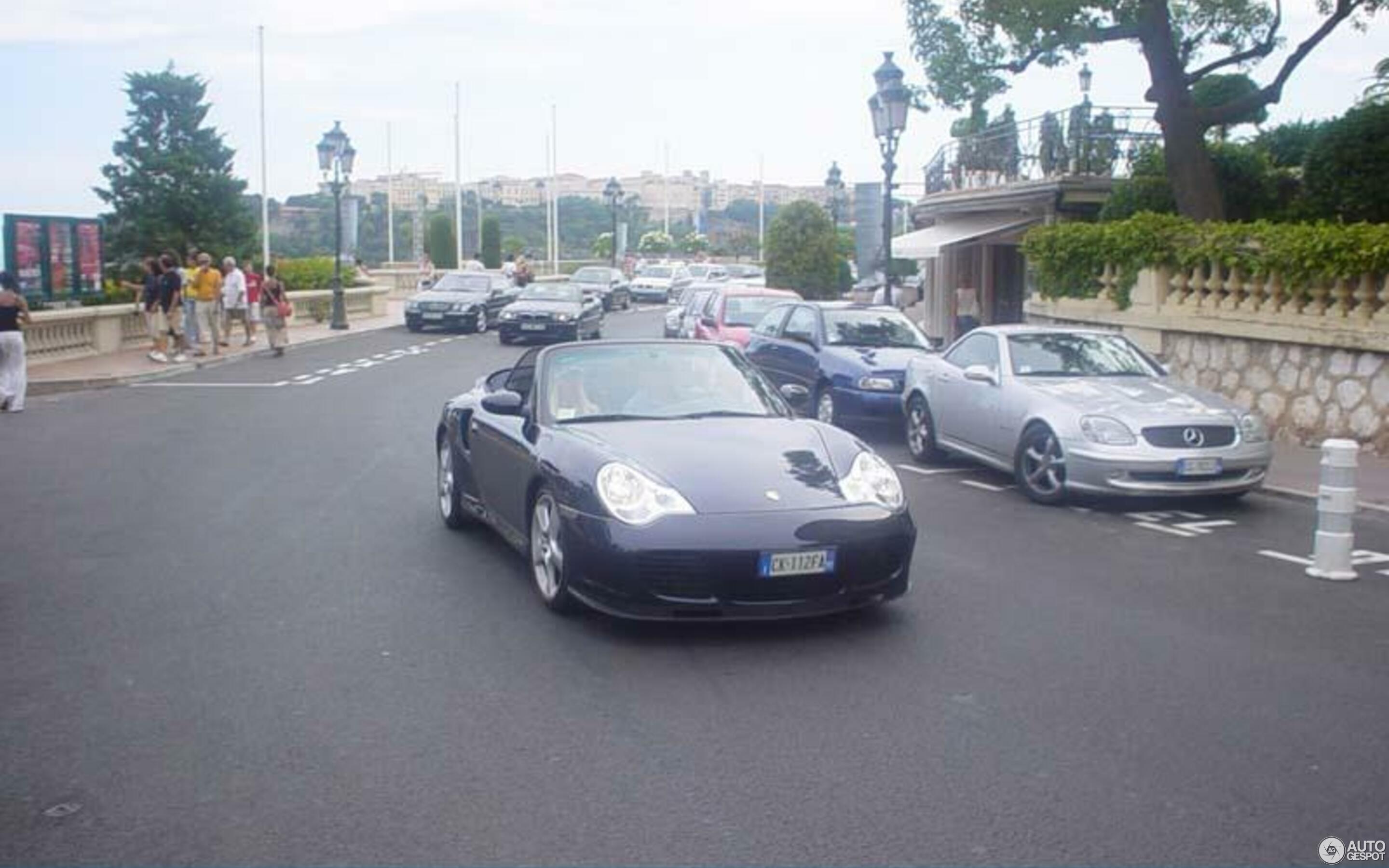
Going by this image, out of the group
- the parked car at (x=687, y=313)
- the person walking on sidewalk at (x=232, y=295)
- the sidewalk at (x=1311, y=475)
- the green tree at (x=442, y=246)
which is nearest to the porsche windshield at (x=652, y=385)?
the sidewalk at (x=1311, y=475)

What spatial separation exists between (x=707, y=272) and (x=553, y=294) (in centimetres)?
2870

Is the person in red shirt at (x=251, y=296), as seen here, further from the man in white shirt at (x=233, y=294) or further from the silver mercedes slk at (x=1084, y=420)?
the silver mercedes slk at (x=1084, y=420)

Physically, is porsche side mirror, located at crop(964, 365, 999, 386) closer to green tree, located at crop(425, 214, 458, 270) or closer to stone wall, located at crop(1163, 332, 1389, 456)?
stone wall, located at crop(1163, 332, 1389, 456)

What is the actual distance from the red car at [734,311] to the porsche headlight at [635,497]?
14.7 m

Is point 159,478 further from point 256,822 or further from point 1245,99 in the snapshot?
point 1245,99

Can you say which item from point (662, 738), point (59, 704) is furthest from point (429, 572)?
point (662, 738)

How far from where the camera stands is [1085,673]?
6.59 metres

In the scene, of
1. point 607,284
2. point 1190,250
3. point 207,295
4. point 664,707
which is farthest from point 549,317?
point 664,707

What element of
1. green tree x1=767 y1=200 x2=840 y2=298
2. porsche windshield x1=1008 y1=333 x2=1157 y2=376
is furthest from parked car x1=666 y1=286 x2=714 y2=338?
green tree x1=767 y1=200 x2=840 y2=298

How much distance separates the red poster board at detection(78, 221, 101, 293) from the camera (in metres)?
26.7

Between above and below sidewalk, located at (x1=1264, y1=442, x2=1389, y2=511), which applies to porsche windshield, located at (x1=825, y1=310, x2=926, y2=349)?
above

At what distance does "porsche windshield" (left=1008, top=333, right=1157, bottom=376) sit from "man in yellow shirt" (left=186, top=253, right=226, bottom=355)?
16.7 m

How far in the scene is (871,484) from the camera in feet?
24.7

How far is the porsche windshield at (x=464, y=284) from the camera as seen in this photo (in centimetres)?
3881
